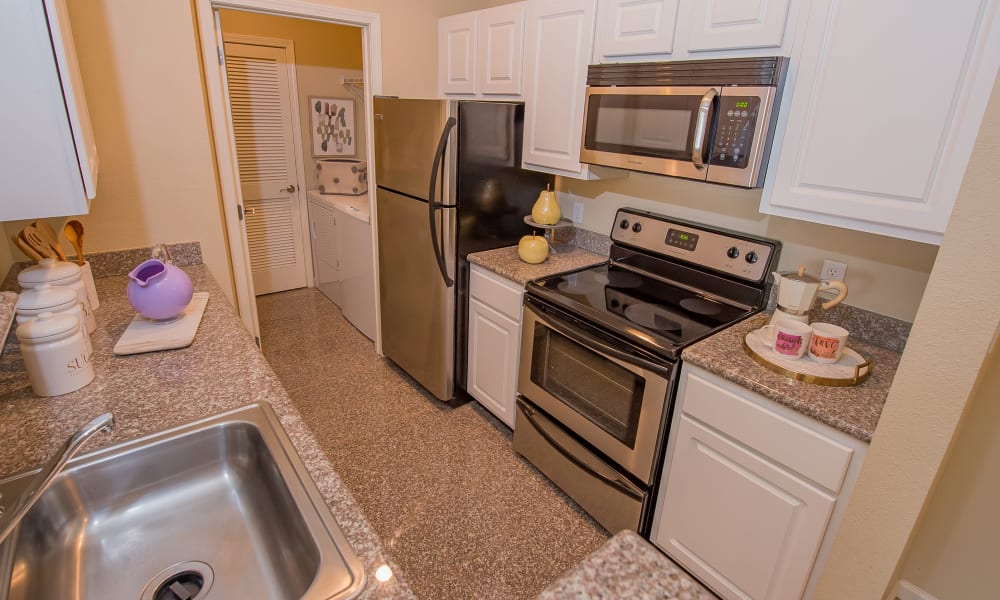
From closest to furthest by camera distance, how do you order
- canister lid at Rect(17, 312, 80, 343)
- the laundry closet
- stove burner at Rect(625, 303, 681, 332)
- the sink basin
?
the sink basin < canister lid at Rect(17, 312, 80, 343) < stove burner at Rect(625, 303, 681, 332) < the laundry closet

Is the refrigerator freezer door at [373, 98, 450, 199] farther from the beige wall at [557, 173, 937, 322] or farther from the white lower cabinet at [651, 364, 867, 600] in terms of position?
the white lower cabinet at [651, 364, 867, 600]

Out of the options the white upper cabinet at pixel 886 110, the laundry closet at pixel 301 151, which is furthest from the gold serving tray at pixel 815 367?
the laundry closet at pixel 301 151

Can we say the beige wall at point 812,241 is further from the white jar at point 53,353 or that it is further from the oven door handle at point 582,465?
the white jar at point 53,353

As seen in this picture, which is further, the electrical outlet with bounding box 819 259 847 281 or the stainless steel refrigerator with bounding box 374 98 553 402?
the stainless steel refrigerator with bounding box 374 98 553 402

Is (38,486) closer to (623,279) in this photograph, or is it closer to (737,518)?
(737,518)

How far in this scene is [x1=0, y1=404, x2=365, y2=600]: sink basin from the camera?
88cm

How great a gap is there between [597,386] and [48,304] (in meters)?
1.69

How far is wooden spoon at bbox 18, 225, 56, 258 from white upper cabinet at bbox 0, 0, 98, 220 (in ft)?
2.00

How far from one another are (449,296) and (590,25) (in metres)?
1.43

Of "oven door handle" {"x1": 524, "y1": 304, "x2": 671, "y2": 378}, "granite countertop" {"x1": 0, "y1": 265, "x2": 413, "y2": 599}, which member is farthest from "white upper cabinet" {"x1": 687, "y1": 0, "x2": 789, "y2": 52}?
"granite countertop" {"x1": 0, "y1": 265, "x2": 413, "y2": 599}

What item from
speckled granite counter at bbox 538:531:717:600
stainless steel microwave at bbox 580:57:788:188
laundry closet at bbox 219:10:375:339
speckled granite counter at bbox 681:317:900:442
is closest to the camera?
speckled granite counter at bbox 538:531:717:600

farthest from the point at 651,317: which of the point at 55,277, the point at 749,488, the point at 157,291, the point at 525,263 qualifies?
the point at 55,277

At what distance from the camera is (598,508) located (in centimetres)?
204

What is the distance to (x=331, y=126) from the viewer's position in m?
4.30
